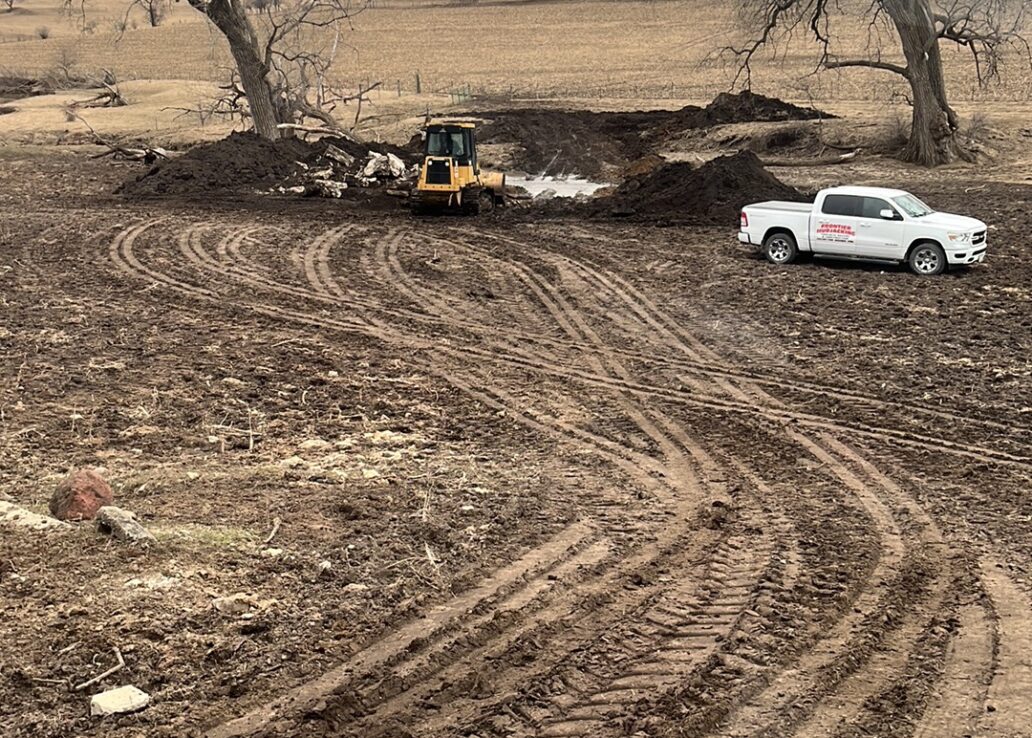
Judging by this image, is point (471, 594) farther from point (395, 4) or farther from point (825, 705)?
point (395, 4)

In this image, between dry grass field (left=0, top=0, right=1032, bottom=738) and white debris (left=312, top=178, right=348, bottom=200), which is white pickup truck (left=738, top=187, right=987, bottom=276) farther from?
white debris (left=312, top=178, right=348, bottom=200)

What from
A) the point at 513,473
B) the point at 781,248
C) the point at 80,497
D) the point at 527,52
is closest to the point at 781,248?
the point at 781,248

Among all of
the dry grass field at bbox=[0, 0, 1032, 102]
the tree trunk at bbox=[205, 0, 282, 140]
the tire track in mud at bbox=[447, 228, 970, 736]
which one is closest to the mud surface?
the tire track in mud at bbox=[447, 228, 970, 736]

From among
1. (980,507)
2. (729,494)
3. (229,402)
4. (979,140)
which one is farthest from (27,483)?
(979,140)

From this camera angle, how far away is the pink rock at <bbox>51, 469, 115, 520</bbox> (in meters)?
8.84

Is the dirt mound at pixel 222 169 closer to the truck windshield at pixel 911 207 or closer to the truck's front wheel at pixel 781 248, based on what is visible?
the truck's front wheel at pixel 781 248

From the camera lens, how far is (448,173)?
1021 inches

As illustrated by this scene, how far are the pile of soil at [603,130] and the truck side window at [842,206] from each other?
16.3 m

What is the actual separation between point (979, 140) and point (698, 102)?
22416 millimetres

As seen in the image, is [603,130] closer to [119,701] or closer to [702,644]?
[702,644]

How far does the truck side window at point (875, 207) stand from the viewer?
20094 millimetres

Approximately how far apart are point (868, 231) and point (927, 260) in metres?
1.17

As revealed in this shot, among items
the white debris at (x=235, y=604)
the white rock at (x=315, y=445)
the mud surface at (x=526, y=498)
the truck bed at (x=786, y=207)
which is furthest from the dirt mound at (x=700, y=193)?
the white debris at (x=235, y=604)

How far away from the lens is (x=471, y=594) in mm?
8023
